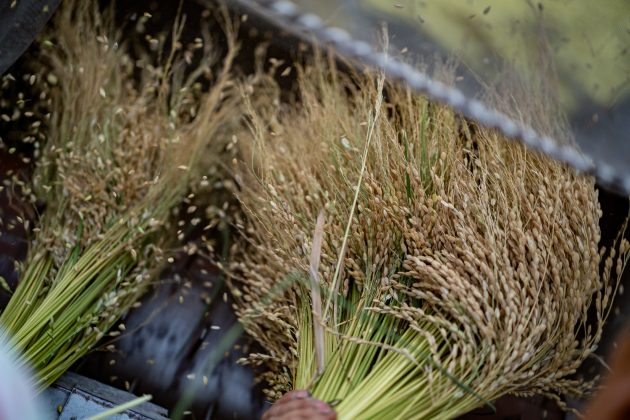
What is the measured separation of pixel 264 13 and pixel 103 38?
41cm

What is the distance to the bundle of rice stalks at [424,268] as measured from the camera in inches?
52.2

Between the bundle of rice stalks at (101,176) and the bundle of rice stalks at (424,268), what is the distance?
319 mm

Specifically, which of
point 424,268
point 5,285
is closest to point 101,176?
point 5,285

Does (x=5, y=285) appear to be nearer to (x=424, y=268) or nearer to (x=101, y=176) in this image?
(x=101, y=176)

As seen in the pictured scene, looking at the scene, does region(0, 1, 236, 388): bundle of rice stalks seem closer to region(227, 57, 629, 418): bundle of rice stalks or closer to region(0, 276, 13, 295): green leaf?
region(0, 276, 13, 295): green leaf

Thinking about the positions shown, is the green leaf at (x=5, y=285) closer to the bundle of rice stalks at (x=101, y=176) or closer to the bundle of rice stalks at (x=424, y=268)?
the bundle of rice stalks at (x=101, y=176)

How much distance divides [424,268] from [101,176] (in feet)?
2.67

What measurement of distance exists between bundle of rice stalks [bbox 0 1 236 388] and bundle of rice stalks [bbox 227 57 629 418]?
32 cm

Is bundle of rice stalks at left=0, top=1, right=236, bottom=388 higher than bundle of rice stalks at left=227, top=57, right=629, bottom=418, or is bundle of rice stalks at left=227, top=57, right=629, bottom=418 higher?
bundle of rice stalks at left=0, top=1, right=236, bottom=388

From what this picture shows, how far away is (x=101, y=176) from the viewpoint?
68.9 inches

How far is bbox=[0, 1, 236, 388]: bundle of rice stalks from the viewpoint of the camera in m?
1.69

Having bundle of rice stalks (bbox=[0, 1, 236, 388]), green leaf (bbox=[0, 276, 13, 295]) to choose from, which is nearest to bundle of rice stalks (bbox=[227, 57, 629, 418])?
bundle of rice stalks (bbox=[0, 1, 236, 388])

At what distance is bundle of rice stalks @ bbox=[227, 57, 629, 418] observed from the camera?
4.35 feet

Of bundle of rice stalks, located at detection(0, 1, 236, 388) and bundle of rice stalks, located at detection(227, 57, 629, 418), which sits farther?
bundle of rice stalks, located at detection(0, 1, 236, 388)
